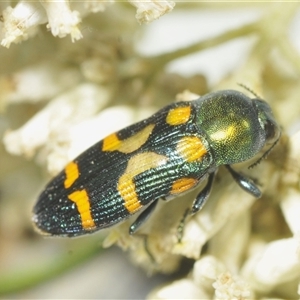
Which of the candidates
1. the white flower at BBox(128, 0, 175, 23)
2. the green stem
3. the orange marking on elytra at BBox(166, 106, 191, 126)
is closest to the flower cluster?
the white flower at BBox(128, 0, 175, 23)

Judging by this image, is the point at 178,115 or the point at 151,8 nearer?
the point at 151,8

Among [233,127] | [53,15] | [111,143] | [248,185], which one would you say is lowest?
[248,185]

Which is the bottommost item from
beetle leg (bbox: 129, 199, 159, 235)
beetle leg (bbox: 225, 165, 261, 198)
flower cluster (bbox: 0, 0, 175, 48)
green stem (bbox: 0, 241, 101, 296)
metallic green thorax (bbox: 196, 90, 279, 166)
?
beetle leg (bbox: 225, 165, 261, 198)

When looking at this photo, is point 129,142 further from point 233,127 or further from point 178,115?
point 233,127

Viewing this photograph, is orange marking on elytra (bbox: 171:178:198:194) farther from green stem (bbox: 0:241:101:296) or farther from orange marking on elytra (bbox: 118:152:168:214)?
green stem (bbox: 0:241:101:296)

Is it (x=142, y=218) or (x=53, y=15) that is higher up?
(x=53, y=15)

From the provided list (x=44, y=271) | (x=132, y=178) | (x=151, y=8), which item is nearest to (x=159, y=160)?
(x=132, y=178)

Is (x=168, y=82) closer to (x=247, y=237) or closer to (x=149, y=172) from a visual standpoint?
(x=149, y=172)
